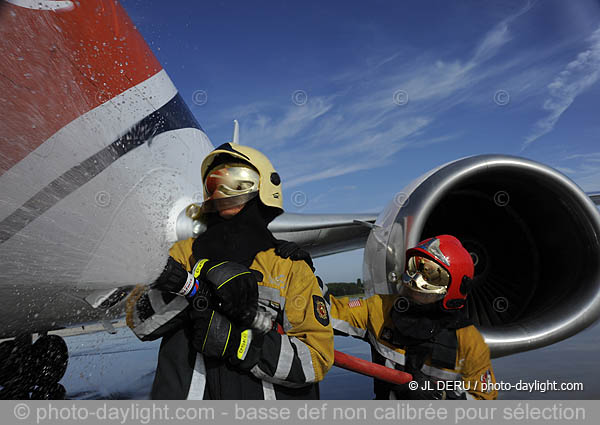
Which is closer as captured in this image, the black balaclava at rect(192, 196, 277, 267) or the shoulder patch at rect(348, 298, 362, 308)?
the black balaclava at rect(192, 196, 277, 267)

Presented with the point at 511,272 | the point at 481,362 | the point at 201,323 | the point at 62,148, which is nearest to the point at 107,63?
the point at 62,148

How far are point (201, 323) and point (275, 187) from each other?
0.59 meters

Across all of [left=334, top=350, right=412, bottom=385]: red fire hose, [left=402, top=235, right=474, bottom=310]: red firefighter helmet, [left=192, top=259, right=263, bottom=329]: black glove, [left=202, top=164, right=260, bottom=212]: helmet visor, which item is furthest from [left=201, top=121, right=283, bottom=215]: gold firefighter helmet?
[left=402, top=235, right=474, bottom=310]: red firefighter helmet

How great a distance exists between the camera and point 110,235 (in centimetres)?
159

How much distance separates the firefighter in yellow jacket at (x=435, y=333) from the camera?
1.97m

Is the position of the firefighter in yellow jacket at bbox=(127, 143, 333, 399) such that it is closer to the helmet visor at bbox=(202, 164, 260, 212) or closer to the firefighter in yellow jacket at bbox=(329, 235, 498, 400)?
the helmet visor at bbox=(202, 164, 260, 212)

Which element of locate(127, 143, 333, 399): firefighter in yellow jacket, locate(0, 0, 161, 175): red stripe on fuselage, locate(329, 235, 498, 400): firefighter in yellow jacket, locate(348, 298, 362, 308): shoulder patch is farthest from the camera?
locate(348, 298, 362, 308): shoulder patch

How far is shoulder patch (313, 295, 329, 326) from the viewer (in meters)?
1.44

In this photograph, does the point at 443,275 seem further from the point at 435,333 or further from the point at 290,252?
the point at 290,252

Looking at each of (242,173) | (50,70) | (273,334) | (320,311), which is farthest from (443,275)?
(50,70)

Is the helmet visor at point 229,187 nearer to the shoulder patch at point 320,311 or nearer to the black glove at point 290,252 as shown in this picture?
the black glove at point 290,252

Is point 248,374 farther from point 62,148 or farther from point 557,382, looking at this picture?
point 557,382

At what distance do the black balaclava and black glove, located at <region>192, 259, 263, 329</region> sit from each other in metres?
0.24

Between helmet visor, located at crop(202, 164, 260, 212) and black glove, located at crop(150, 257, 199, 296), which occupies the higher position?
helmet visor, located at crop(202, 164, 260, 212)
